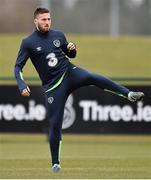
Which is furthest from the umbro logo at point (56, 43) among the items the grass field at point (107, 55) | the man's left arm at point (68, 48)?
the grass field at point (107, 55)

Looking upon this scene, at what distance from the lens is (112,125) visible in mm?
22047

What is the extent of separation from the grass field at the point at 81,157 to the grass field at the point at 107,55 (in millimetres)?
12447

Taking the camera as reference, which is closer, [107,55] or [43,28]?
[43,28]

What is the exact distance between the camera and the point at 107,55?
3800 cm

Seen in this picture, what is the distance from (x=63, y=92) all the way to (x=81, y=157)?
434 cm

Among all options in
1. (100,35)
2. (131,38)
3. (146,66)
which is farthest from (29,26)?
(146,66)

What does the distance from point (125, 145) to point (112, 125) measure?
1.92ft

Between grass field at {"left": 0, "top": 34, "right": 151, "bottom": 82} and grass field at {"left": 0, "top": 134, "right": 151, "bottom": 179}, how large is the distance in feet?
40.8

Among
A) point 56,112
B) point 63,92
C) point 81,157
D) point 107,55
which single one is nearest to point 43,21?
point 63,92

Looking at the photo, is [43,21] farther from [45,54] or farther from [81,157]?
[81,157]

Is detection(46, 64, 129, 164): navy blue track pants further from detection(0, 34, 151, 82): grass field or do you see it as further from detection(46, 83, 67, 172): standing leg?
detection(0, 34, 151, 82): grass field

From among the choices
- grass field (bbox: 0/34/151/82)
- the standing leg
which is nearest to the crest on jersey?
the standing leg

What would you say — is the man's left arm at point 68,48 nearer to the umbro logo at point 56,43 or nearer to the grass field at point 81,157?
the umbro logo at point 56,43

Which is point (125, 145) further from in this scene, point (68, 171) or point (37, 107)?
Answer: point (68, 171)
